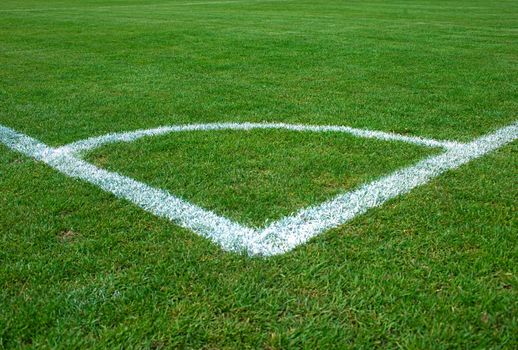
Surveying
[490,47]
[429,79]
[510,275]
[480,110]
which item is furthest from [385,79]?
[510,275]

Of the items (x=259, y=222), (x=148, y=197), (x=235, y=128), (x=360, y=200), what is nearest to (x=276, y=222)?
(x=259, y=222)

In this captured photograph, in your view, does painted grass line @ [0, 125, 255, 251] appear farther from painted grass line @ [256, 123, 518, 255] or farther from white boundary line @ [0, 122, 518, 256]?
painted grass line @ [256, 123, 518, 255]

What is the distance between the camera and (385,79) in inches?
231

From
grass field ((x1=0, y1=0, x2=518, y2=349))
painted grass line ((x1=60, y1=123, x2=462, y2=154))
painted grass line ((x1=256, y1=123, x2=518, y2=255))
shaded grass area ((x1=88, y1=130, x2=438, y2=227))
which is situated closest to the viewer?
grass field ((x1=0, y1=0, x2=518, y2=349))

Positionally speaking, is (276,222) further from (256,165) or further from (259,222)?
(256,165)

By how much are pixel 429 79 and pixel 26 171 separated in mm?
4462

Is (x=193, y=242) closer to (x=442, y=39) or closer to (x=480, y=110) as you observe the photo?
(x=480, y=110)

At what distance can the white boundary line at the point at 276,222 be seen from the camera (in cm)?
235

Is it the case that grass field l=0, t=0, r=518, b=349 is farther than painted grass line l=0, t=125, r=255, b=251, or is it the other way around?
painted grass line l=0, t=125, r=255, b=251

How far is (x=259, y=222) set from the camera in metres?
2.47

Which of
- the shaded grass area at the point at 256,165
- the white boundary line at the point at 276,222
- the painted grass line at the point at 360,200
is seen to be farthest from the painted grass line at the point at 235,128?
the painted grass line at the point at 360,200

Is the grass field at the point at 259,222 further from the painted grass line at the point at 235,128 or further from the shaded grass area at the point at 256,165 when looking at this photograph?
the painted grass line at the point at 235,128

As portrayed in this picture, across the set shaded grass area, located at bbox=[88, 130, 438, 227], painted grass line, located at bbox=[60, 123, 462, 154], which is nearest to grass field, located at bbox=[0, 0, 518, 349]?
shaded grass area, located at bbox=[88, 130, 438, 227]

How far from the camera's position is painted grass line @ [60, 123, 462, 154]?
361 centimetres
